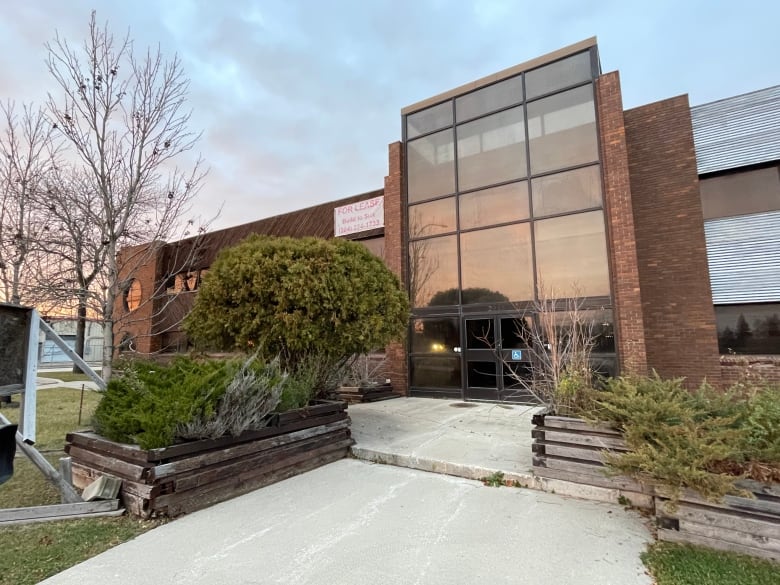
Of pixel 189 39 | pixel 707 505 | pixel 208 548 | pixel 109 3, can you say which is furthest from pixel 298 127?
pixel 707 505

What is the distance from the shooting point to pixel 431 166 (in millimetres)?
11336

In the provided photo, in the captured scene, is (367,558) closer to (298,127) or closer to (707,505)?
(707,505)

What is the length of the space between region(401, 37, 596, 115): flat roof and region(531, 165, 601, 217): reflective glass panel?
2.96m

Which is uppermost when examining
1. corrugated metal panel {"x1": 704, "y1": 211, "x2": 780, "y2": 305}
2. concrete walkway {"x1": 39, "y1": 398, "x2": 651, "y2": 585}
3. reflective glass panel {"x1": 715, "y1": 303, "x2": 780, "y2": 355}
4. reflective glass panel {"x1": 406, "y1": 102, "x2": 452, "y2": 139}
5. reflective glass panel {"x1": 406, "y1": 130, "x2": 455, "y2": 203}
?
reflective glass panel {"x1": 406, "y1": 102, "x2": 452, "y2": 139}

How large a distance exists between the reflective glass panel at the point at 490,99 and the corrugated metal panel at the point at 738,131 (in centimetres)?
413

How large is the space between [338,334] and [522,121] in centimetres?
792

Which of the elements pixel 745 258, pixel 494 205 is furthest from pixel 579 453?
pixel 745 258

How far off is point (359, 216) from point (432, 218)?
2.88m

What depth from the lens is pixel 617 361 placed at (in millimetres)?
8414

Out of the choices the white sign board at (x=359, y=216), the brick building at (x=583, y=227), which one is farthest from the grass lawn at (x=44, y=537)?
the white sign board at (x=359, y=216)

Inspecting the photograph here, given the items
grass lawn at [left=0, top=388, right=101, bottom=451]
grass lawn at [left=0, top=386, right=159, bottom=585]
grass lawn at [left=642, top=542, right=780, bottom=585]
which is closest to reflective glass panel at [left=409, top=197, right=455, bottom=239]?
grass lawn at [left=0, top=388, right=101, bottom=451]

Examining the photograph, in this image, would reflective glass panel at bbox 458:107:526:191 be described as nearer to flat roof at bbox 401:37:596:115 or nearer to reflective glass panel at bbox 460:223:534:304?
flat roof at bbox 401:37:596:115

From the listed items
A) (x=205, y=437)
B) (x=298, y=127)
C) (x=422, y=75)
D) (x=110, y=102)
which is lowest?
(x=205, y=437)

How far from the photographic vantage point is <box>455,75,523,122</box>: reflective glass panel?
33.6ft
